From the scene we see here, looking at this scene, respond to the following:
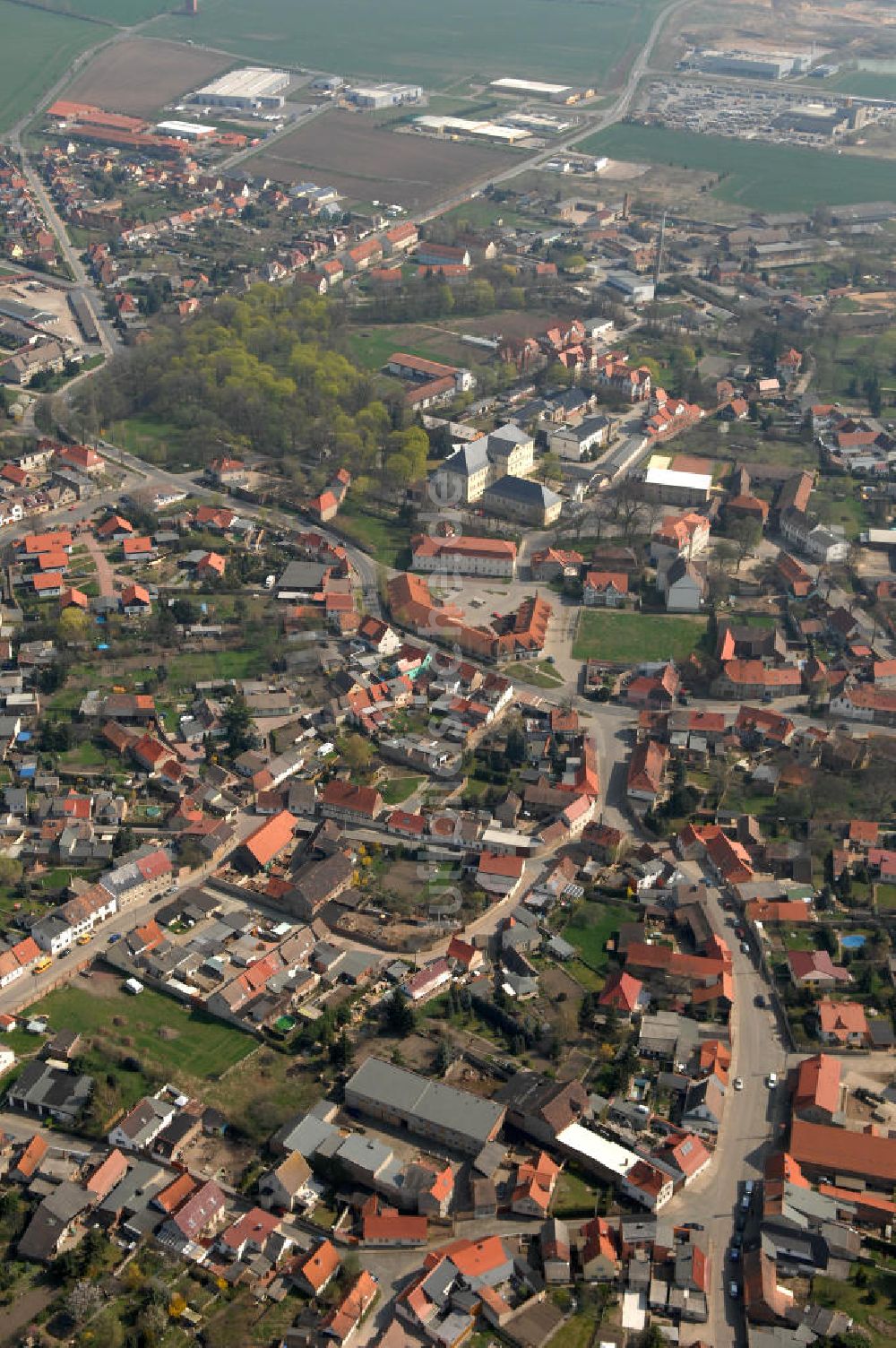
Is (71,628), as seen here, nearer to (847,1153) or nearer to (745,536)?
(745,536)

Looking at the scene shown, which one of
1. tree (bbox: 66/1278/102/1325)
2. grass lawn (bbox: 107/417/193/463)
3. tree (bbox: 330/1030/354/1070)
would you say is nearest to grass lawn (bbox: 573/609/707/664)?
tree (bbox: 330/1030/354/1070)

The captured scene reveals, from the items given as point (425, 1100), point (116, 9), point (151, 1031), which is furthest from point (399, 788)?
point (116, 9)

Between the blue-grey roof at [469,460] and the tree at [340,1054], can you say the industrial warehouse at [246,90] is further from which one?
the tree at [340,1054]

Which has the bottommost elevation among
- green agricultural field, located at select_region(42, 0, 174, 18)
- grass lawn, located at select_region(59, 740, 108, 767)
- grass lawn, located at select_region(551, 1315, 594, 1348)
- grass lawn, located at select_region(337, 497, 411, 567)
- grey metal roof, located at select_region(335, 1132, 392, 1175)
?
grass lawn, located at select_region(337, 497, 411, 567)

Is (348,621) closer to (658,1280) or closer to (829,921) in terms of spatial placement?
(829,921)

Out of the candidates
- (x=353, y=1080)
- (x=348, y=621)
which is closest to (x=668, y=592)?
(x=348, y=621)

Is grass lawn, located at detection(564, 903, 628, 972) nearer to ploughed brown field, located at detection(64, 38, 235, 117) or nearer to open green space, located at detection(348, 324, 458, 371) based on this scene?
open green space, located at detection(348, 324, 458, 371)
